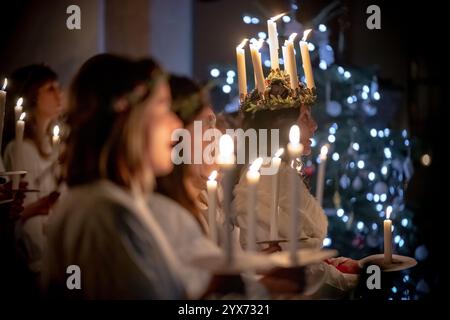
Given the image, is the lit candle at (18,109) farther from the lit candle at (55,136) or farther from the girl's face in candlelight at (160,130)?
the girl's face in candlelight at (160,130)

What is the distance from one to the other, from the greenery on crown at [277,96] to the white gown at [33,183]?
23.4 inches

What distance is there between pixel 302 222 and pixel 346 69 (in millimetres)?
1492

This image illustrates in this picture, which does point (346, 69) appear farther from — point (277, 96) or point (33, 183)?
point (33, 183)

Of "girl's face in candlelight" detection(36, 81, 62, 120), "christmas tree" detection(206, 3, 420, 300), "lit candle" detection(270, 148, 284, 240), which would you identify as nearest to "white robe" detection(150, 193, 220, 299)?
"lit candle" detection(270, 148, 284, 240)

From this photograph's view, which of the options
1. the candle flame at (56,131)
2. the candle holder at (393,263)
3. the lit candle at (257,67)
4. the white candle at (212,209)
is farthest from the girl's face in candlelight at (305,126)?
the candle flame at (56,131)

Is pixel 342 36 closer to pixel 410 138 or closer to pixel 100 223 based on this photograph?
pixel 410 138

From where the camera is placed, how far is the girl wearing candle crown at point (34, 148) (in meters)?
2.37

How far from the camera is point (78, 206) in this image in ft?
6.24

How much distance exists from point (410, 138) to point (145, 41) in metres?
2.04

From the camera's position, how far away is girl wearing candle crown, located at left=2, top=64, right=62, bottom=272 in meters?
2.37

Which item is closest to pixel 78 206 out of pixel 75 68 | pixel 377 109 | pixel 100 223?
pixel 100 223

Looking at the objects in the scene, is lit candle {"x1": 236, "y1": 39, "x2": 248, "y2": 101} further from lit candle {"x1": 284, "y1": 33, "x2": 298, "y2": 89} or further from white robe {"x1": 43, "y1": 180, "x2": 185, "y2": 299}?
white robe {"x1": 43, "y1": 180, "x2": 185, "y2": 299}

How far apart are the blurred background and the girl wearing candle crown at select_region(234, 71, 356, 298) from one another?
0.15 metres

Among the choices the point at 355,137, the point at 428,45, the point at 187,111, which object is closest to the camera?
the point at 187,111
